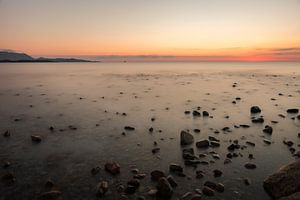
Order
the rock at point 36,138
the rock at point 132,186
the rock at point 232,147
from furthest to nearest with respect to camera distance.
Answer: the rock at point 36,138, the rock at point 232,147, the rock at point 132,186

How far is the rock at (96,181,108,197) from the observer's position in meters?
9.77

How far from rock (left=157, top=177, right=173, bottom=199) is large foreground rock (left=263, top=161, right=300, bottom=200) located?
12.9 ft

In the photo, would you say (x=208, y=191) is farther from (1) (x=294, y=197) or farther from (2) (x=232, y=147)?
(2) (x=232, y=147)

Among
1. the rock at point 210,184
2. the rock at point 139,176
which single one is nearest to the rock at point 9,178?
the rock at point 139,176

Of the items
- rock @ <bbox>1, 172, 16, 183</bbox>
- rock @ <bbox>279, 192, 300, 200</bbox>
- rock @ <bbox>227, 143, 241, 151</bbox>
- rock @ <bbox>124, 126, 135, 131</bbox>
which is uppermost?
rock @ <bbox>279, 192, 300, 200</bbox>

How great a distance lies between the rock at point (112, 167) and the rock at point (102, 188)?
3.37 ft

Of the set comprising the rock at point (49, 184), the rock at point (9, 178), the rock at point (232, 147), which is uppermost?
the rock at point (9, 178)

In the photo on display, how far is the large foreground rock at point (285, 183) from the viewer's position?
922 centimetres

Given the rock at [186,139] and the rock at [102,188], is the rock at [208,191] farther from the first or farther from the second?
the rock at [186,139]

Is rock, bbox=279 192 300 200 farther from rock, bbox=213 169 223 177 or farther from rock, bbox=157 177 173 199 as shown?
rock, bbox=157 177 173 199

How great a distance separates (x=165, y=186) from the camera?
9812 millimetres

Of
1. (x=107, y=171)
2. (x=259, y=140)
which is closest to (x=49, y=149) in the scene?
(x=107, y=171)

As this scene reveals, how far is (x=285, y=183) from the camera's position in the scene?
967 cm

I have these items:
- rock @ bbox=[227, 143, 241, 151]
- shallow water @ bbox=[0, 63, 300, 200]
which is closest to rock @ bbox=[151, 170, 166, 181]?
shallow water @ bbox=[0, 63, 300, 200]
